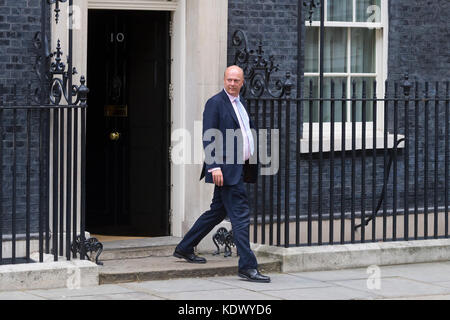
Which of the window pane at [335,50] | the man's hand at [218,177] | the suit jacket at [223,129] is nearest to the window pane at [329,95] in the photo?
the window pane at [335,50]

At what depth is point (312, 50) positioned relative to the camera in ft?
37.2

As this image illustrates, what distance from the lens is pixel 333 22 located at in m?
11.4

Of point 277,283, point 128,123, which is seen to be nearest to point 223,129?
point 277,283

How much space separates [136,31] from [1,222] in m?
3.24

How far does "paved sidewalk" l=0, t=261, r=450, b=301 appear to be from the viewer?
8281mm

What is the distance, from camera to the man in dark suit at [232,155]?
8914 mm

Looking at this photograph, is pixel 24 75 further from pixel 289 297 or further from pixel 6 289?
pixel 289 297

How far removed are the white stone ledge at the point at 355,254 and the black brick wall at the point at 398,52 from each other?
2.40ft

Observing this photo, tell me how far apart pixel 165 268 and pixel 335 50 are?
359 centimetres

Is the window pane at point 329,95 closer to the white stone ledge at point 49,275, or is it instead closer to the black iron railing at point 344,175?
the black iron railing at point 344,175

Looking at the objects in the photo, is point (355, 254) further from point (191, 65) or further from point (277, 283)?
Answer: point (191, 65)

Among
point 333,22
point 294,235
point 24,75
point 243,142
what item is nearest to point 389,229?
point 294,235

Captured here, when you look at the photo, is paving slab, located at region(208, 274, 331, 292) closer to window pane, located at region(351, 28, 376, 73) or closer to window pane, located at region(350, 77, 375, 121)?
window pane, located at region(350, 77, 375, 121)

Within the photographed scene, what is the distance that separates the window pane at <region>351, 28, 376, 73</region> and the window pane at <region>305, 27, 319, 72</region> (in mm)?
509
